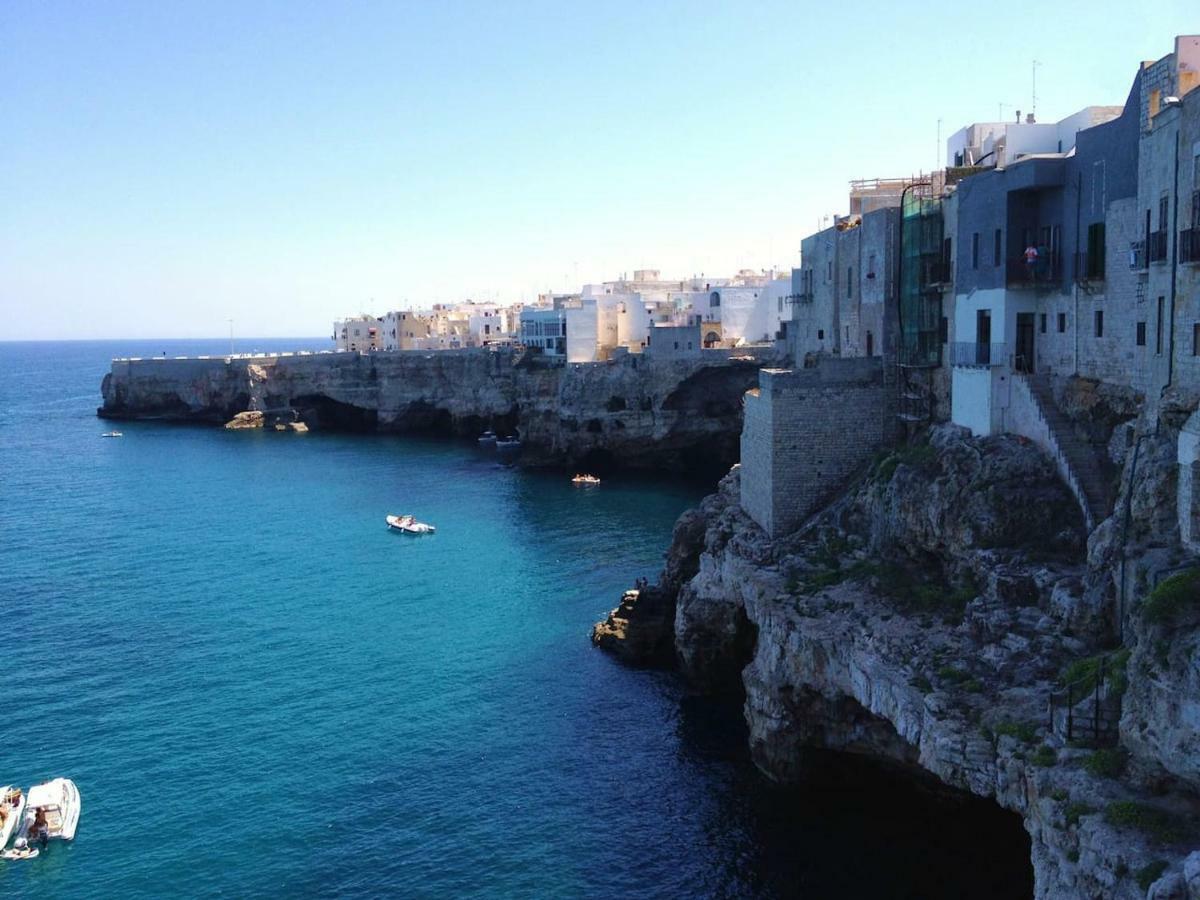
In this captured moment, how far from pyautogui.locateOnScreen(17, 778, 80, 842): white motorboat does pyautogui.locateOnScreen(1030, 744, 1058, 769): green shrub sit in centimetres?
2411

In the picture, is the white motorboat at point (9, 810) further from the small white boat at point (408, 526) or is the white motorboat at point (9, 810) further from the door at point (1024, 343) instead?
the small white boat at point (408, 526)

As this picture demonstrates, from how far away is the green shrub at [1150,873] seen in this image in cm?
1697

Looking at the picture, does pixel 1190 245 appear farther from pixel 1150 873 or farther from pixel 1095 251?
pixel 1150 873

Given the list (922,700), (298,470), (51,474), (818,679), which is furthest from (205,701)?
(51,474)

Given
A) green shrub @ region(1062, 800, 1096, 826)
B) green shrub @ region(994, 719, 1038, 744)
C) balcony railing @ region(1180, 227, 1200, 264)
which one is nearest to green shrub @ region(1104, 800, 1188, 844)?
green shrub @ region(1062, 800, 1096, 826)

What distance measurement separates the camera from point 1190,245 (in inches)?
933

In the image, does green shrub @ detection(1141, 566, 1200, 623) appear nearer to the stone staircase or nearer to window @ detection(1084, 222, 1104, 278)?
the stone staircase

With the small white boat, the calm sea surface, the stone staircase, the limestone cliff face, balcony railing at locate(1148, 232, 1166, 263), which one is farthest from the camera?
the limestone cliff face

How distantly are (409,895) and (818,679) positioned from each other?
11994 mm

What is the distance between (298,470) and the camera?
3627 inches

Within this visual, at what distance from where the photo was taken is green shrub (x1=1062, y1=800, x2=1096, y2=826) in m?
19.1

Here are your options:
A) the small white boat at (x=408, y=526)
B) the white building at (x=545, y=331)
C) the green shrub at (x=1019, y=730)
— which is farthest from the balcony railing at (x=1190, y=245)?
the white building at (x=545, y=331)

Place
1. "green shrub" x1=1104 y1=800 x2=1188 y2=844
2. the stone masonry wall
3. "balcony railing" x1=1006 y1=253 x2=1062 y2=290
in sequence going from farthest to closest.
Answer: the stone masonry wall
"balcony railing" x1=1006 y1=253 x2=1062 y2=290
"green shrub" x1=1104 y1=800 x2=1188 y2=844

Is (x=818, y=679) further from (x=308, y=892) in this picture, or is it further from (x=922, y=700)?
(x=308, y=892)
